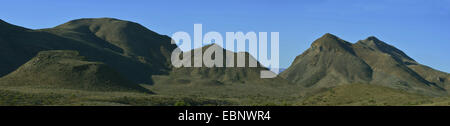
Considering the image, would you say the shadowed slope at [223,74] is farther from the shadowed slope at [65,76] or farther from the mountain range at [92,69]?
the shadowed slope at [65,76]

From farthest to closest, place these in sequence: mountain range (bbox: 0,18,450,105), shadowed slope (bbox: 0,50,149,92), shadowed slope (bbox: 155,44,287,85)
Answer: shadowed slope (bbox: 155,44,287,85), mountain range (bbox: 0,18,450,105), shadowed slope (bbox: 0,50,149,92)

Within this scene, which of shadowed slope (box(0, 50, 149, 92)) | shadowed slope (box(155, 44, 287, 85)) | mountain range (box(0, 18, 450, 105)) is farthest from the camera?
shadowed slope (box(155, 44, 287, 85))

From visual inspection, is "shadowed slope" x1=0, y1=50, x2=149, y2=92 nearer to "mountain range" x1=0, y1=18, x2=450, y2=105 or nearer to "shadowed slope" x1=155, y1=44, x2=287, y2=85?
"mountain range" x1=0, y1=18, x2=450, y2=105

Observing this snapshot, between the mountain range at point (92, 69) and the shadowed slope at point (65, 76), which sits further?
the mountain range at point (92, 69)

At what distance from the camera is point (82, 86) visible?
299 feet

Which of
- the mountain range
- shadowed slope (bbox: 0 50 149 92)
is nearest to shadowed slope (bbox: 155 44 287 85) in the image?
the mountain range

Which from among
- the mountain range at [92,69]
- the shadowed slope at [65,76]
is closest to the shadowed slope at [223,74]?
the mountain range at [92,69]

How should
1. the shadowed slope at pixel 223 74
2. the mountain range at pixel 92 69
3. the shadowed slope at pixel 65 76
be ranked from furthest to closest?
the shadowed slope at pixel 223 74 < the mountain range at pixel 92 69 < the shadowed slope at pixel 65 76

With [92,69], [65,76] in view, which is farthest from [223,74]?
[65,76]
